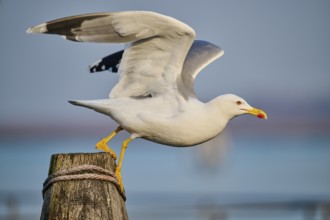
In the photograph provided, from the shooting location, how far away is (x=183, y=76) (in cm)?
529

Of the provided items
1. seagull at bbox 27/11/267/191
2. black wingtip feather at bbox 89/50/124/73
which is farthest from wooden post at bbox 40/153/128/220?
black wingtip feather at bbox 89/50/124/73

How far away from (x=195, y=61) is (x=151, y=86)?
729 mm

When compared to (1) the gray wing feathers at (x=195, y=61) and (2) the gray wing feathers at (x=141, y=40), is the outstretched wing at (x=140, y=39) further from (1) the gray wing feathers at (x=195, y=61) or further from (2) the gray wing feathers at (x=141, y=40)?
(1) the gray wing feathers at (x=195, y=61)

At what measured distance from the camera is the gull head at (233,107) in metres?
4.92

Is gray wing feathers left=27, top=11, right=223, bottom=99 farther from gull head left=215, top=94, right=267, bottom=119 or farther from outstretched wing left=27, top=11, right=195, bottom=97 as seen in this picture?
gull head left=215, top=94, right=267, bottom=119

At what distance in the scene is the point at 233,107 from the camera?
497 cm

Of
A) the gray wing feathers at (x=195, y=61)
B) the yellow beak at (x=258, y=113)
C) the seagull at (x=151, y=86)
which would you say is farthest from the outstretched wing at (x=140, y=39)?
the yellow beak at (x=258, y=113)

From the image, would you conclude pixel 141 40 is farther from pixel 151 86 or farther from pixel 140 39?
pixel 151 86

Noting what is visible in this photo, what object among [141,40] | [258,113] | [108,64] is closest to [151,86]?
[141,40]

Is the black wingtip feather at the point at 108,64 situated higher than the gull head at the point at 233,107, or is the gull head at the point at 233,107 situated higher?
the black wingtip feather at the point at 108,64

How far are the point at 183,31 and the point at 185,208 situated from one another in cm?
403

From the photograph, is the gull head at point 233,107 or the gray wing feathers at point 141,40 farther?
the gull head at point 233,107

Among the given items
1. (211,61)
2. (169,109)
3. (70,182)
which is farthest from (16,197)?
(70,182)

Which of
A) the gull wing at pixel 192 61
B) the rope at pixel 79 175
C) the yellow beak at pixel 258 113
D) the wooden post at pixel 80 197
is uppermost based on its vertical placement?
the gull wing at pixel 192 61
